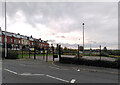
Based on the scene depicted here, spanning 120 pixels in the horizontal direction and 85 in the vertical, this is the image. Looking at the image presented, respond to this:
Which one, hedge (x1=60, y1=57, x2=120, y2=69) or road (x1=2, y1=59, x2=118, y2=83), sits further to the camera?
hedge (x1=60, y1=57, x2=120, y2=69)

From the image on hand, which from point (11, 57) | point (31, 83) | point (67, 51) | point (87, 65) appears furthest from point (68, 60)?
point (11, 57)

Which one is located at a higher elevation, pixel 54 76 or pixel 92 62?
pixel 92 62

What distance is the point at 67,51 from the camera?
711 inches

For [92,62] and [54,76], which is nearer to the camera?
[54,76]

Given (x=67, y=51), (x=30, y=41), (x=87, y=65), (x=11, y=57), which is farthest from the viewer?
(x=30, y=41)

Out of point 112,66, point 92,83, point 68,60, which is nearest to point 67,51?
point 68,60

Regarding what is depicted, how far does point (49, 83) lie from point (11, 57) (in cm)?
1353

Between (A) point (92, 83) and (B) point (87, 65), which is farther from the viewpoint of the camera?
(B) point (87, 65)

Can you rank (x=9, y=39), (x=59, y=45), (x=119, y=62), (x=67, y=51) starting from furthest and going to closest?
1. (x=9, y=39)
2. (x=67, y=51)
3. (x=59, y=45)
4. (x=119, y=62)

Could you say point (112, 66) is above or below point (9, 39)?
below

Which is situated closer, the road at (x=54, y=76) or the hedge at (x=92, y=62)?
the road at (x=54, y=76)

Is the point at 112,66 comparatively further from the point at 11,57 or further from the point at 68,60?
the point at 11,57

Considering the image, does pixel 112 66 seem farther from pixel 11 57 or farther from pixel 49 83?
pixel 11 57

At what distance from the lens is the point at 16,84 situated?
15.8 feet
